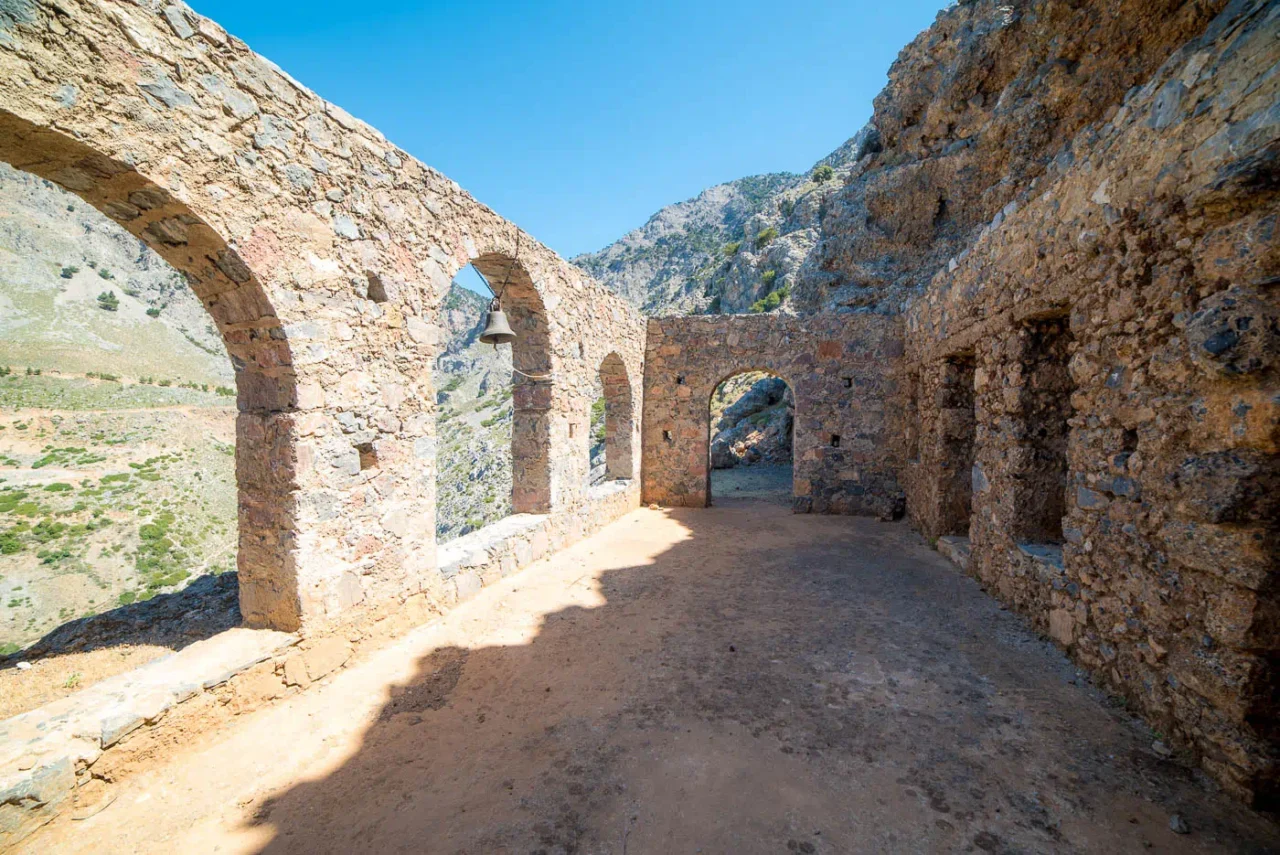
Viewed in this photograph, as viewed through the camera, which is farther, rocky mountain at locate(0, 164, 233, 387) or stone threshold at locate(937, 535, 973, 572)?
rocky mountain at locate(0, 164, 233, 387)

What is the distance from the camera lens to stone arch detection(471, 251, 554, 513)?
253 inches

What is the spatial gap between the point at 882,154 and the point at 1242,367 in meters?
14.8

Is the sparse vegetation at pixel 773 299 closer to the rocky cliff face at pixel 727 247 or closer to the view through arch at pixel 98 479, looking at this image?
the rocky cliff face at pixel 727 247

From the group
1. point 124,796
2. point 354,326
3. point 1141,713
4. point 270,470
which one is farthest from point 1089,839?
point 354,326

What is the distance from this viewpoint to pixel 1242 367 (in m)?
2.17

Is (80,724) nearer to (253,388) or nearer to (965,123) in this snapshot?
(253,388)

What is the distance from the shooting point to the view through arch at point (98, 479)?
12.8ft

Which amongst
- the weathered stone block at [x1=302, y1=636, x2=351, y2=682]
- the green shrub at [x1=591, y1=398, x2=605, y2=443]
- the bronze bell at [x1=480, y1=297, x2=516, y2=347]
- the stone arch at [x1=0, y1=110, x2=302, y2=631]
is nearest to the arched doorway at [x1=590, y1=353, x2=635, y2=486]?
the bronze bell at [x1=480, y1=297, x2=516, y2=347]

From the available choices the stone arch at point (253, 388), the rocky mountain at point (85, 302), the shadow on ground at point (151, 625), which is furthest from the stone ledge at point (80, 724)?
the rocky mountain at point (85, 302)

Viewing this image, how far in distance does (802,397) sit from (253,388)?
25.6 feet

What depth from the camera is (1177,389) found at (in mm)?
2553

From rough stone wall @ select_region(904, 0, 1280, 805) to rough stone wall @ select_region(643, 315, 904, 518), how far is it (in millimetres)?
4420

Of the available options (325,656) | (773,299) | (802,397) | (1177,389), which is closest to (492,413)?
(773,299)

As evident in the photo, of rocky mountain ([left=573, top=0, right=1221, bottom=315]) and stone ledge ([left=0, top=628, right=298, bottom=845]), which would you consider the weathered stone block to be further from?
rocky mountain ([left=573, top=0, right=1221, bottom=315])
